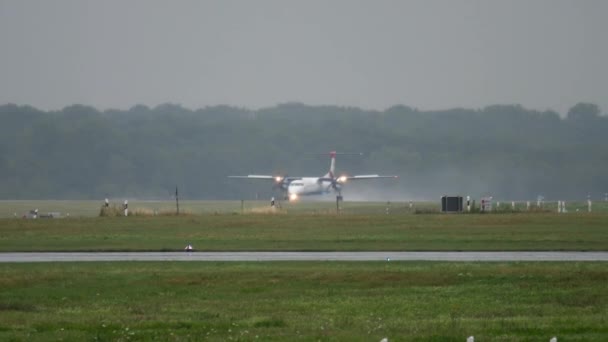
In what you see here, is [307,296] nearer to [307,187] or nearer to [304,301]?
[304,301]

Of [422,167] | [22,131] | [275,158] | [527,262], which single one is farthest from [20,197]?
[527,262]

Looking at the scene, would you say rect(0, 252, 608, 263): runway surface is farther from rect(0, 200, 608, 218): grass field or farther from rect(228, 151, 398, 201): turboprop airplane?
rect(228, 151, 398, 201): turboprop airplane

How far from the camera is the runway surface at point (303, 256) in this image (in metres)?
31.2

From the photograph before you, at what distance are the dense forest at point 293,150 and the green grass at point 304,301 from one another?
287 ft

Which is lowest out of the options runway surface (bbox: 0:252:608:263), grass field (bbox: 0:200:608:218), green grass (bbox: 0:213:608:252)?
runway surface (bbox: 0:252:608:263)

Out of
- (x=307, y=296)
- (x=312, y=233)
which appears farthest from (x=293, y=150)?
(x=307, y=296)

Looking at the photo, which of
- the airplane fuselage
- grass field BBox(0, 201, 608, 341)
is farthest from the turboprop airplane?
grass field BBox(0, 201, 608, 341)

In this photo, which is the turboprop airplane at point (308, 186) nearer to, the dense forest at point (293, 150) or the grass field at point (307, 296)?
the dense forest at point (293, 150)

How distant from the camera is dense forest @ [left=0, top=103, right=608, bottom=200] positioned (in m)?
121

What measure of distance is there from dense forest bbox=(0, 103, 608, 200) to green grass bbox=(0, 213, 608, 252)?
202 ft

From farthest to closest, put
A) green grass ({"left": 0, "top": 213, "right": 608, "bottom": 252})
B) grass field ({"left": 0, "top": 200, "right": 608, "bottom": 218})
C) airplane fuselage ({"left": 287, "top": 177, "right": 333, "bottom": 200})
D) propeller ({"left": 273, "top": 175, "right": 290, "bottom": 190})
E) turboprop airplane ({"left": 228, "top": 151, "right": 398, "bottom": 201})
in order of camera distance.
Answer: propeller ({"left": 273, "top": 175, "right": 290, "bottom": 190})
turboprop airplane ({"left": 228, "top": 151, "right": 398, "bottom": 201})
airplane fuselage ({"left": 287, "top": 177, "right": 333, "bottom": 200})
grass field ({"left": 0, "top": 200, "right": 608, "bottom": 218})
green grass ({"left": 0, "top": 213, "right": 608, "bottom": 252})

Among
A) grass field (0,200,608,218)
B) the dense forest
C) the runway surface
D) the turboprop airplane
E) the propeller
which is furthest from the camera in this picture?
the dense forest

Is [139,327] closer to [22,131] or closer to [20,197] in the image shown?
[20,197]

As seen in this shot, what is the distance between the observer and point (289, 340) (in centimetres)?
1612
